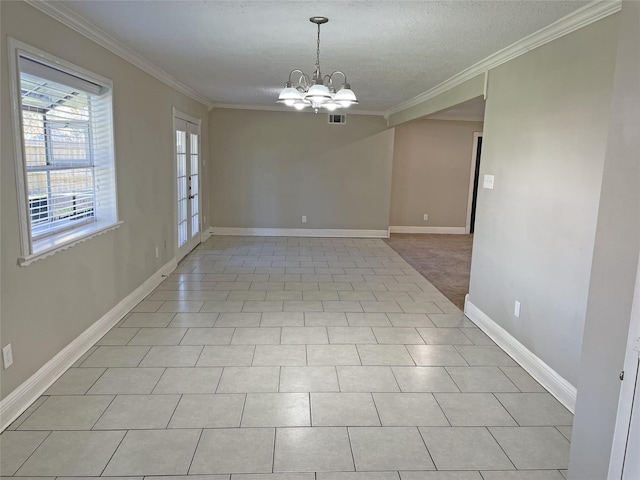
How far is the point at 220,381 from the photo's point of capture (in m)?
2.90

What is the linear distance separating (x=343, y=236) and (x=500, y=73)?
198 inches

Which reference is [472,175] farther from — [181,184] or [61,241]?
[61,241]

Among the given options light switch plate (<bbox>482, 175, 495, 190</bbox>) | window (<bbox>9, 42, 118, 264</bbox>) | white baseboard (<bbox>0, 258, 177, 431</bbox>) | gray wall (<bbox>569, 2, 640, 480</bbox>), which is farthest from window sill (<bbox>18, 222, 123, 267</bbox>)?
light switch plate (<bbox>482, 175, 495, 190</bbox>)

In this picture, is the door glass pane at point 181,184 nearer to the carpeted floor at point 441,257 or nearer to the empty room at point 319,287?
the empty room at point 319,287

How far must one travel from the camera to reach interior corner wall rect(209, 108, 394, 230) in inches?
313

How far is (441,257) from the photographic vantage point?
6875 millimetres

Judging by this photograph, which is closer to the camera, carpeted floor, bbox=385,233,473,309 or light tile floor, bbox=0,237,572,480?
light tile floor, bbox=0,237,572,480

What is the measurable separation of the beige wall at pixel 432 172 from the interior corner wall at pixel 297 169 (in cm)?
61

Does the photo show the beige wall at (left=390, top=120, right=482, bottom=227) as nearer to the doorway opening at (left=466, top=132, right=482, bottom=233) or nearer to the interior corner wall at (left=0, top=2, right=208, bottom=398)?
the doorway opening at (left=466, top=132, right=482, bottom=233)

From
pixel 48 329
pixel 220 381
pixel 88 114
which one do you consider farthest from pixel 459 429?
pixel 88 114

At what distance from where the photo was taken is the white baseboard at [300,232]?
823 centimetres

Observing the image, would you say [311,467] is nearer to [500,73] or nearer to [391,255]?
[500,73]

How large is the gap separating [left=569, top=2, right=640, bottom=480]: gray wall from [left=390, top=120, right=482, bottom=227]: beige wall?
729cm

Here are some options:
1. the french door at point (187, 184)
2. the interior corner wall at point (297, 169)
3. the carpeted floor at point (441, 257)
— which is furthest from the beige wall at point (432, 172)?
the french door at point (187, 184)
